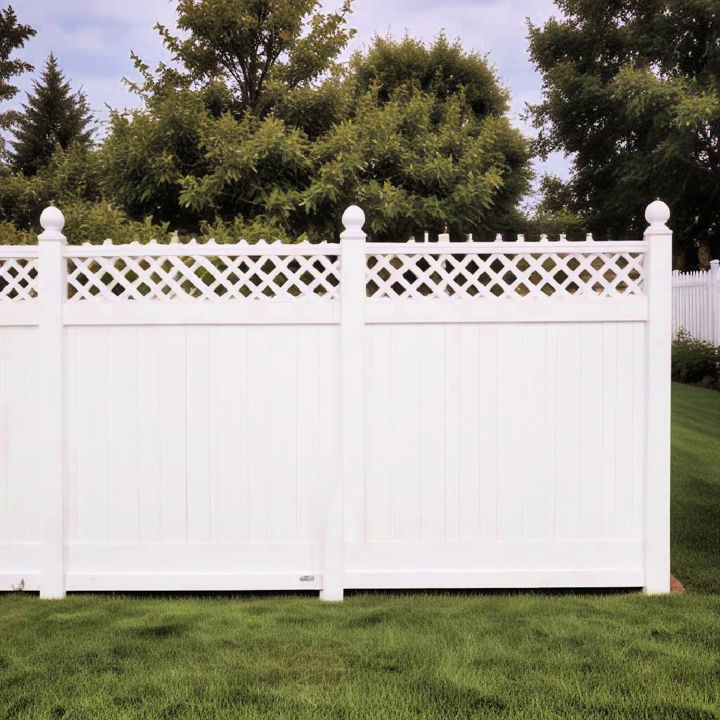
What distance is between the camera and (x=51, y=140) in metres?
24.3

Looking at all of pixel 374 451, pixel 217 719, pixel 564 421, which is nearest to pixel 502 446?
pixel 564 421

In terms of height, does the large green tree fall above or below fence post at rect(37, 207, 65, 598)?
above

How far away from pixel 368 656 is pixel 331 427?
4.16 ft

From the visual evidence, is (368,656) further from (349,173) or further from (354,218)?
(349,173)

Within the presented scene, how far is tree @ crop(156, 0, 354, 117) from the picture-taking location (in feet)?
34.7

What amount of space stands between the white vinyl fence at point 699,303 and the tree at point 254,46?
6.98 metres

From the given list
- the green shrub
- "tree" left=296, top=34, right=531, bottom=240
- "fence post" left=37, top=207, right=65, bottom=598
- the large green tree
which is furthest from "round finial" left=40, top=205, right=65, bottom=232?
the green shrub

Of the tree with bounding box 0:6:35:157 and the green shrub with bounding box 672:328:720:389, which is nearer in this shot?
the green shrub with bounding box 672:328:720:389

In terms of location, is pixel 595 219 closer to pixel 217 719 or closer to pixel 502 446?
pixel 502 446

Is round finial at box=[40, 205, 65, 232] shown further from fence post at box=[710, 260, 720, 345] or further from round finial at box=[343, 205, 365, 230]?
fence post at box=[710, 260, 720, 345]

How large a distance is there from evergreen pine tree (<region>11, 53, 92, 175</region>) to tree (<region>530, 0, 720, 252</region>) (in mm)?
13461

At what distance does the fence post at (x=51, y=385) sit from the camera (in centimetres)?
432

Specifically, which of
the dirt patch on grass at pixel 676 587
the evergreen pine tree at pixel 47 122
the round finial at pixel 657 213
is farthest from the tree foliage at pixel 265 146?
the evergreen pine tree at pixel 47 122

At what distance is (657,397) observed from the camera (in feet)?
14.1
